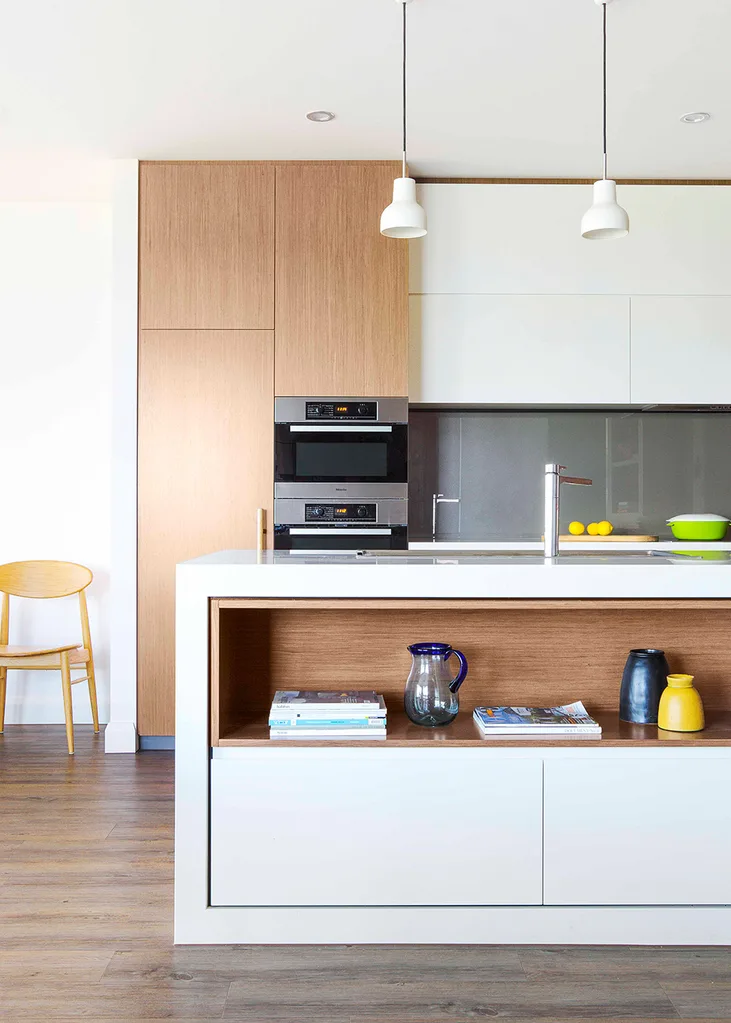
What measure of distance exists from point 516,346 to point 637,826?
2.61m

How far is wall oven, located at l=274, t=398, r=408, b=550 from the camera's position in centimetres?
405

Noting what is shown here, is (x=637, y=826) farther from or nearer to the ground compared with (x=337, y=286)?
nearer to the ground

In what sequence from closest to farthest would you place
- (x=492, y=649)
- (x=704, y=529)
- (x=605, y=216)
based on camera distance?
(x=492, y=649), (x=605, y=216), (x=704, y=529)

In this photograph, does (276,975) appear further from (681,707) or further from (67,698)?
(67,698)

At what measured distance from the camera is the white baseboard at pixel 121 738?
3.94 m

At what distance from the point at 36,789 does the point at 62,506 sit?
5.40ft

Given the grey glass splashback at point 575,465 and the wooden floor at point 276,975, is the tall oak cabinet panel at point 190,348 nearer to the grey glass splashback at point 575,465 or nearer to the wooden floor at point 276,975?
the grey glass splashback at point 575,465

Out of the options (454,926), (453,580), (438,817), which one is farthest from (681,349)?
(454,926)

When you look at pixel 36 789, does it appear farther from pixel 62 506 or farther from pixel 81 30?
pixel 81 30

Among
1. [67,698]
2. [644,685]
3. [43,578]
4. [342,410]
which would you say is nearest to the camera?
[644,685]

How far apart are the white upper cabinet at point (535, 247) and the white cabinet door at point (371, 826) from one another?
2.69m

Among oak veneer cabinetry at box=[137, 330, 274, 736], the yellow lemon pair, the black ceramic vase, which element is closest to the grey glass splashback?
the yellow lemon pair

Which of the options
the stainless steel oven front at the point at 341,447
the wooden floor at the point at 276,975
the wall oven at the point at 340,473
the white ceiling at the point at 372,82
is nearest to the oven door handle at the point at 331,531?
the wall oven at the point at 340,473

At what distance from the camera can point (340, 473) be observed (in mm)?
4086
